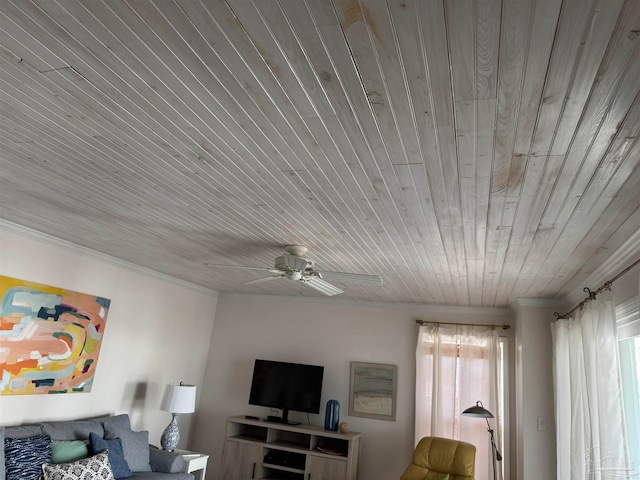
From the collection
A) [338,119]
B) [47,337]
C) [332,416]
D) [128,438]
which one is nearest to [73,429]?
[128,438]

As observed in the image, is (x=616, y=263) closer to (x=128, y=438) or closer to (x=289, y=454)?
(x=289, y=454)

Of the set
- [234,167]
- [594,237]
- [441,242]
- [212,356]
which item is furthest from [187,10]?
[212,356]

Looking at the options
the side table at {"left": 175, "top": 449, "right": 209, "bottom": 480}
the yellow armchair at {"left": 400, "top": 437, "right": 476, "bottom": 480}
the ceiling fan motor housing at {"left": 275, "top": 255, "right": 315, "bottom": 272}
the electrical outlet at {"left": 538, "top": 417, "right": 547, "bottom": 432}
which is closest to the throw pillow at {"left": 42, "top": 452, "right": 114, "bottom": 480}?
the side table at {"left": 175, "top": 449, "right": 209, "bottom": 480}

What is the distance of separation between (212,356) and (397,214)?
458cm

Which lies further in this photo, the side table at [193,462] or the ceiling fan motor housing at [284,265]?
the side table at [193,462]

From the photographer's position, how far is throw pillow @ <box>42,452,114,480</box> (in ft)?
10.8

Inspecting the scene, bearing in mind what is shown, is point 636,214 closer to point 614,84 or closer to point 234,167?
point 614,84

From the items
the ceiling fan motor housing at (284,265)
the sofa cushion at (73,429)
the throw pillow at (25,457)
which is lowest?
the throw pillow at (25,457)

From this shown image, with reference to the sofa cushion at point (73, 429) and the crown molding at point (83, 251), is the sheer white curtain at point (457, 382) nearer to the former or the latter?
the crown molding at point (83, 251)

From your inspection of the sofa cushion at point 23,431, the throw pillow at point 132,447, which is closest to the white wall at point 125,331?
the sofa cushion at point 23,431

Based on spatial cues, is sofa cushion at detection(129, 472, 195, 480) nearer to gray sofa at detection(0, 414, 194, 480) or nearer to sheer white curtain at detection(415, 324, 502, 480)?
gray sofa at detection(0, 414, 194, 480)

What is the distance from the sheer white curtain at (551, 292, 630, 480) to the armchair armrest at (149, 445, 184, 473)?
3.43m

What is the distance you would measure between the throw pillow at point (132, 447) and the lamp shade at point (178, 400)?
514 mm

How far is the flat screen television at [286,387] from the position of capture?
547 cm
